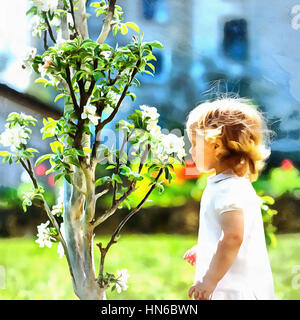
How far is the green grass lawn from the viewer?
162cm

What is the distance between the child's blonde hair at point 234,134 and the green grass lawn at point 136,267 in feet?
1.53

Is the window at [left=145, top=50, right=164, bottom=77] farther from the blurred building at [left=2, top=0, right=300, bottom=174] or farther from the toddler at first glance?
the toddler

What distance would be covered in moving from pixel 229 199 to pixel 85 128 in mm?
440

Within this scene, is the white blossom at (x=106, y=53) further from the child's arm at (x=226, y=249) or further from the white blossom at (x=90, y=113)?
the child's arm at (x=226, y=249)

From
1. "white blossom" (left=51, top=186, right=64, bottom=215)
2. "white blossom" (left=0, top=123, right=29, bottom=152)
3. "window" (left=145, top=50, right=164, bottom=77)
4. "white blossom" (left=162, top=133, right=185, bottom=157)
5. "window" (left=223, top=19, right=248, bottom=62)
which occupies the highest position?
"window" (left=223, top=19, right=248, bottom=62)

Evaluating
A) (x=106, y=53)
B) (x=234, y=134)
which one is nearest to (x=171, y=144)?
(x=234, y=134)

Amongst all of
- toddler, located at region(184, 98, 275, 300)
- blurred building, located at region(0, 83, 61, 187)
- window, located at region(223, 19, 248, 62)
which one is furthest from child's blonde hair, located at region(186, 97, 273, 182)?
blurred building, located at region(0, 83, 61, 187)

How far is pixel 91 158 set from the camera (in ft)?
4.35

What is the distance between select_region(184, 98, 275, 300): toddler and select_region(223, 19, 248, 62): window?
1.14 feet

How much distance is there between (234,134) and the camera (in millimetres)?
1277

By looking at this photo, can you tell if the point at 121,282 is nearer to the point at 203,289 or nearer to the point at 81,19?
the point at 203,289

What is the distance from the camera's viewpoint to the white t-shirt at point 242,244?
1.22m

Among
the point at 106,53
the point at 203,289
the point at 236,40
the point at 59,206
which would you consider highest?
the point at 236,40

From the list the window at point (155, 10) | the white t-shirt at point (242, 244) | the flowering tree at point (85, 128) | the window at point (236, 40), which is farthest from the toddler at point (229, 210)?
the window at point (155, 10)
